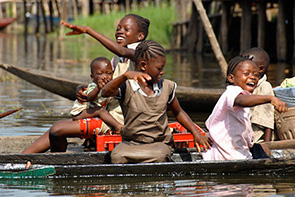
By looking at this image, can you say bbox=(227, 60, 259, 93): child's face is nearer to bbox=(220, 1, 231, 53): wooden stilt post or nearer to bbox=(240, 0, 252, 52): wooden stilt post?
bbox=(240, 0, 252, 52): wooden stilt post

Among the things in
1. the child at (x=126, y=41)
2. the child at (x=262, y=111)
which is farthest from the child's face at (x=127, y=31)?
the child at (x=262, y=111)

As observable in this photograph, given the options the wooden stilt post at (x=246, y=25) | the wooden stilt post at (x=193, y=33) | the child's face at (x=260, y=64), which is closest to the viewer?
the child's face at (x=260, y=64)

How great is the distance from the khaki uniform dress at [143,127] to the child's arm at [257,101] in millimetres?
562

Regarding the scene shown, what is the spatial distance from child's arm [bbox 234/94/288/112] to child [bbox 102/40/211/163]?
1.86ft

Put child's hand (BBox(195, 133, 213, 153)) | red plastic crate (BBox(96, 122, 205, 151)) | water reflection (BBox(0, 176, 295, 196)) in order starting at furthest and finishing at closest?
red plastic crate (BBox(96, 122, 205, 151)), child's hand (BBox(195, 133, 213, 153)), water reflection (BBox(0, 176, 295, 196))

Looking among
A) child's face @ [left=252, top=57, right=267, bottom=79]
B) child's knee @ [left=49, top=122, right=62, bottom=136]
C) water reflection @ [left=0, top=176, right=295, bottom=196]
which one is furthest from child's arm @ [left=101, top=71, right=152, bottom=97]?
child's face @ [left=252, top=57, right=267, bottom=79]

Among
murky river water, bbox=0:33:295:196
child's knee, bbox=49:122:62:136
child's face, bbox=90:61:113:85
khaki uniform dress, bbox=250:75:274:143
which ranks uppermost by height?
child's face, bbox=90:61:113:85

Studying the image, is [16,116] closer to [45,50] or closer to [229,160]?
[229,160]

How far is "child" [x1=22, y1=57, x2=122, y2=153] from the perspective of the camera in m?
4.59

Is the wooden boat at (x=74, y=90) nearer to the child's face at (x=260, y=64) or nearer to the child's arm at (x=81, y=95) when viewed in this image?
the child's face at (x=260, y=64)

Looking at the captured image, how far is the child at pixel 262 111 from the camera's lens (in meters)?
4.68

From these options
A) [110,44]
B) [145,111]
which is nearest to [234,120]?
[145,111]

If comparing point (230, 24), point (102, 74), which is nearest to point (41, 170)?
point (102, 74)

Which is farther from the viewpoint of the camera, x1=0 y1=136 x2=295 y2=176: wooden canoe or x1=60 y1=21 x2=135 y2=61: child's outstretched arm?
x1=60 y1=21 x2=135 y2=61: child's outstretched arm
